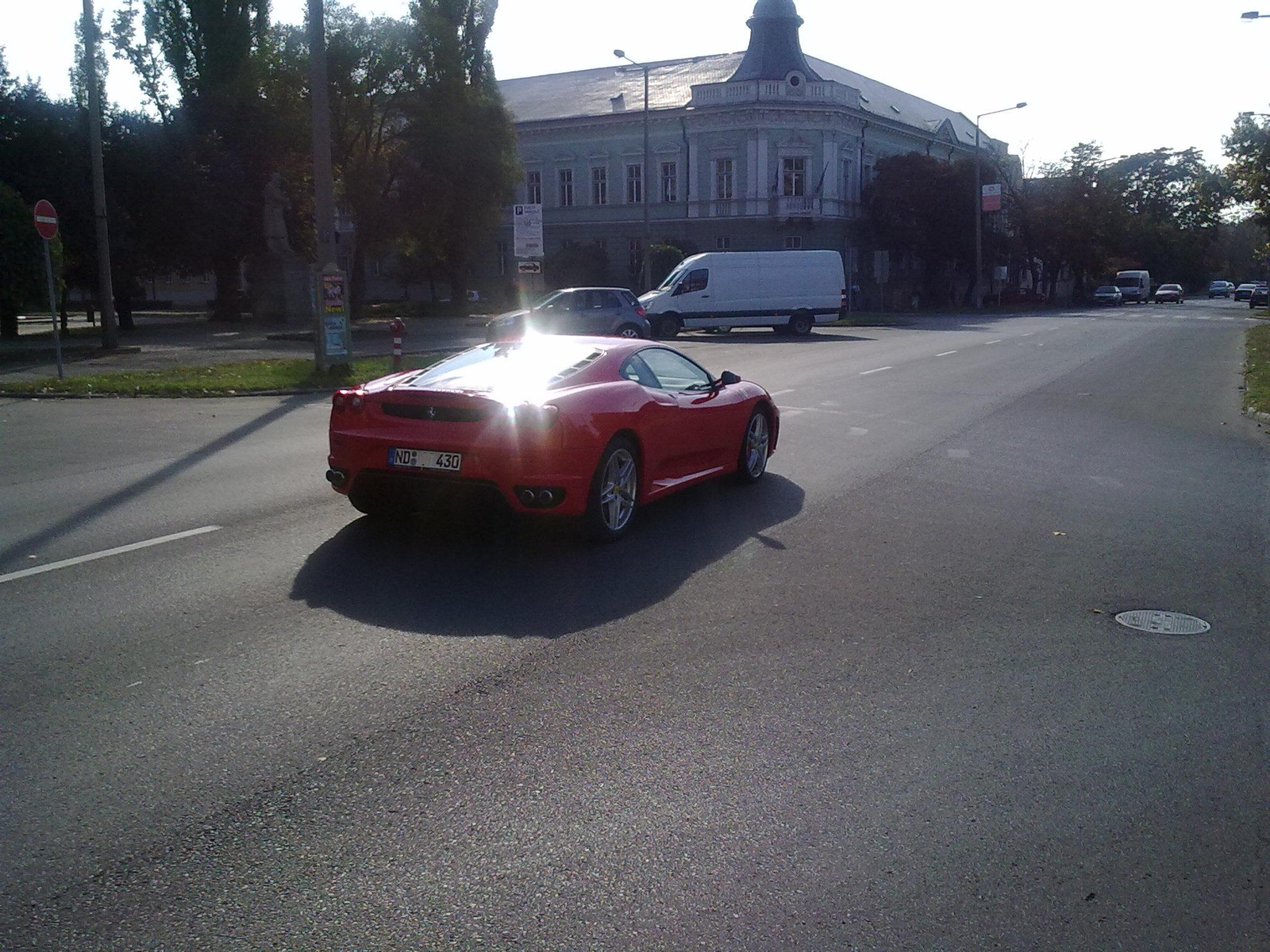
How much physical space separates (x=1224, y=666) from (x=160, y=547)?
20.4 ft

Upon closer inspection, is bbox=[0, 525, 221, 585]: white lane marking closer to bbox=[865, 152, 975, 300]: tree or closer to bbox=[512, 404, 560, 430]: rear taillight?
bbox=[512, 404, 560, 430]: rear taillight

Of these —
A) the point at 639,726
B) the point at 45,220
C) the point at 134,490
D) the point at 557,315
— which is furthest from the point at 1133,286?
the point at 639,726

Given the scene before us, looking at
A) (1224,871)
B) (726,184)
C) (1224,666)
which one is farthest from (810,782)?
(726,184)

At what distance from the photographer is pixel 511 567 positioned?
24.0 ft

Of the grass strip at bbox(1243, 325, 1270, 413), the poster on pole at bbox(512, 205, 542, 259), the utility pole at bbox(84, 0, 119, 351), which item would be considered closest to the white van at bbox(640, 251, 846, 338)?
the poster on pole at bbox(512, 205, 542, 259)

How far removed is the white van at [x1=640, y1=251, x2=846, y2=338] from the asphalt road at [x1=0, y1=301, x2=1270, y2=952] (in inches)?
1162

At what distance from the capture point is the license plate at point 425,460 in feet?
24.3

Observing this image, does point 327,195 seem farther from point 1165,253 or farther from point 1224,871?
point 1165,253

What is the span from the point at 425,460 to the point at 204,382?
13.6m

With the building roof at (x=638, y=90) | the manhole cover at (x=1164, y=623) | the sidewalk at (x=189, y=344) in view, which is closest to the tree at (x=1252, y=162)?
the sidewalk at (x=189, y=344)

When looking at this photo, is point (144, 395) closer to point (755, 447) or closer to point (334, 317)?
point (334, 317)

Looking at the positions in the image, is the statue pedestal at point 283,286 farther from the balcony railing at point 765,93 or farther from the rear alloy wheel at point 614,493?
the rear alloy wheel at point 614,493

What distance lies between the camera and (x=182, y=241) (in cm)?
3997

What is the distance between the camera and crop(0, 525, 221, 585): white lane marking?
6965mm
